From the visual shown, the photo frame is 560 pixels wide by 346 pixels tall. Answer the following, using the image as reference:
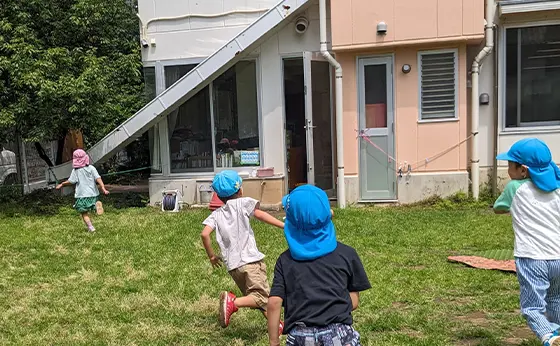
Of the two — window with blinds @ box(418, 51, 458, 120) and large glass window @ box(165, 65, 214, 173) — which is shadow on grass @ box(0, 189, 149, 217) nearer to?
large glass window @ box(165, 65, 214, 173)

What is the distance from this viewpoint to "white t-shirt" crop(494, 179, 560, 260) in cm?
379

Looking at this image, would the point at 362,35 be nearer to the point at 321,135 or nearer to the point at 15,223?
the point at 321,135

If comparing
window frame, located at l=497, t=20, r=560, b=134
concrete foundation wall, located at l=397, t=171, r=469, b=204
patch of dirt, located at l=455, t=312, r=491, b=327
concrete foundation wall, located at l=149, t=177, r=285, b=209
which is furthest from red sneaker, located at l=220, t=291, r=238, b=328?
window frame, located at l=497, t=20, r=560, b=134

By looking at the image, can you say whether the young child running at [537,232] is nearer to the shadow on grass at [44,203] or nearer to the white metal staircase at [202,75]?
the white metal staircase at [202,75]

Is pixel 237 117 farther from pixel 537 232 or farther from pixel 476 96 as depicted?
pixel 537 232

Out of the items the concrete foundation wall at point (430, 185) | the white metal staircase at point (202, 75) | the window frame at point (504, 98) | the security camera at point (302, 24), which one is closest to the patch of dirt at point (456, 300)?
the concrete foundation wall at point (430, 185)

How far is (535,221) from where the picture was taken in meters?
3.83

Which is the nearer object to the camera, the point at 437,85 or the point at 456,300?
the point at 456,300

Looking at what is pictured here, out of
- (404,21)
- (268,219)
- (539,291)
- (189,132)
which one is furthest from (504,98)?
(268,219)

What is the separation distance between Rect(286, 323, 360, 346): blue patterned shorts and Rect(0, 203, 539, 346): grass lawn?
5.14 feet

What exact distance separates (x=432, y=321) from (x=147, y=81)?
929 cm

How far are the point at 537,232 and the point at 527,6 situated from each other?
735 centimetres

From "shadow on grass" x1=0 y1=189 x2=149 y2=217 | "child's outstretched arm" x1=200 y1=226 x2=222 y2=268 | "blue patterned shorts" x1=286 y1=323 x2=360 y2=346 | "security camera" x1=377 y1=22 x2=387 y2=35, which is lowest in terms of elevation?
"shadow on grass" x1=0 y1=189 x2=149 y2=217

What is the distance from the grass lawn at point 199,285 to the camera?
4723 millimetres
